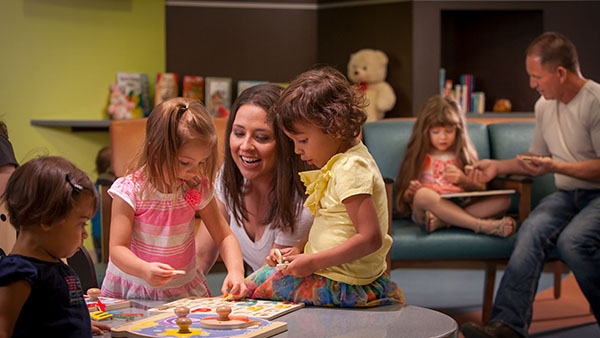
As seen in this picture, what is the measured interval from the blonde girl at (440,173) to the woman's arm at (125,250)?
1802 millimetres

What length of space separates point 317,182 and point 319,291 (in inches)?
10.1

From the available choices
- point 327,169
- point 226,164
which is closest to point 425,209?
point 226,164

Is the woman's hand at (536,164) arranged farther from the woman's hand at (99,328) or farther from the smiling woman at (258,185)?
the woman's hand at (99,328)

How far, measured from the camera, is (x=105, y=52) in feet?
16.1

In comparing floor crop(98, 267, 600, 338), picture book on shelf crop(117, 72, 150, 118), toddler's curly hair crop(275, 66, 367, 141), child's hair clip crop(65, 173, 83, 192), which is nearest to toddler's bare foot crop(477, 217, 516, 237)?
floor crop(98, 267, 600, 338)

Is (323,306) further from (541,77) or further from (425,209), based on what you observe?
(541,77)

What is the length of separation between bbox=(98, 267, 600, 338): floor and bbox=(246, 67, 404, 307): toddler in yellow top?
135cm

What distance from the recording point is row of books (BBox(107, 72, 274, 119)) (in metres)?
4.88

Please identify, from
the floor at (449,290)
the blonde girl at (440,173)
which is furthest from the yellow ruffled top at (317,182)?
the blonde girl at (440,173)

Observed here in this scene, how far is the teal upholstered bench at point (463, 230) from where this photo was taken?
124 inches

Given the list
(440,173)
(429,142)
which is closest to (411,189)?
(440,173)

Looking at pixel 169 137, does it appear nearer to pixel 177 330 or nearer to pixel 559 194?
pixel 177 330

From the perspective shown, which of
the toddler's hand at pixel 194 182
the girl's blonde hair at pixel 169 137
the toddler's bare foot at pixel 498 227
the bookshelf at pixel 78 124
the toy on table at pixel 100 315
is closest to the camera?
the toy on table at pixel 100 315

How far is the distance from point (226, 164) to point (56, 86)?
9.41ft
